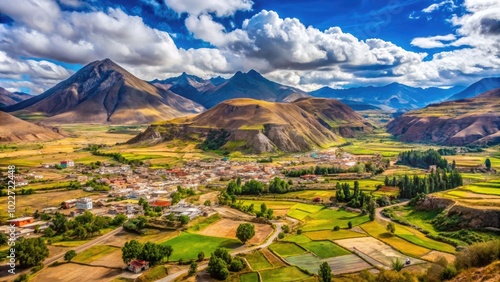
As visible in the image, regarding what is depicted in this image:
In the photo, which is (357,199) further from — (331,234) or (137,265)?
(137,265)

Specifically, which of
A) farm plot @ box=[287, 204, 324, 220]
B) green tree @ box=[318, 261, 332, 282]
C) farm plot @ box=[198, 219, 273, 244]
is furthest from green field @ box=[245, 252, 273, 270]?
farm plot @ box=[287, 204, 324, 220]

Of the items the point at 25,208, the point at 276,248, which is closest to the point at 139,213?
the point at 25,208

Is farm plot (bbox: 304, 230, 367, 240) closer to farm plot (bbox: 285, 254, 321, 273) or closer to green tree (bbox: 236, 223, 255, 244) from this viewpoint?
farm plot (bbox: 285, 254, 321, 273)

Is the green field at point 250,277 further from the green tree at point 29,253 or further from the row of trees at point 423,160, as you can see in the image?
the row of trees at point 423,160

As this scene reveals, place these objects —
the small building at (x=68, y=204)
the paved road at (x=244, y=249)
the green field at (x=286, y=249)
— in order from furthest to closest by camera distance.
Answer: the small building at (x=68, y=204)
the green field at (x=286, y=249)
the paved road at (x=244, y=249)

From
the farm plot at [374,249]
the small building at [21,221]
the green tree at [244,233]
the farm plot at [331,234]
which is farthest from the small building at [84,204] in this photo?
the farm plot at [374,249]

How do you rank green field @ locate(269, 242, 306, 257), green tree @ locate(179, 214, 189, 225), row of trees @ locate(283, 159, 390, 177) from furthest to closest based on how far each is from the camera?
1. row of trees @ locate(283, 159, 390, 177)
2. green tree @ locate(179, 214, 189, 225)
3. green field @ locate(269, 242, 306, 257)
